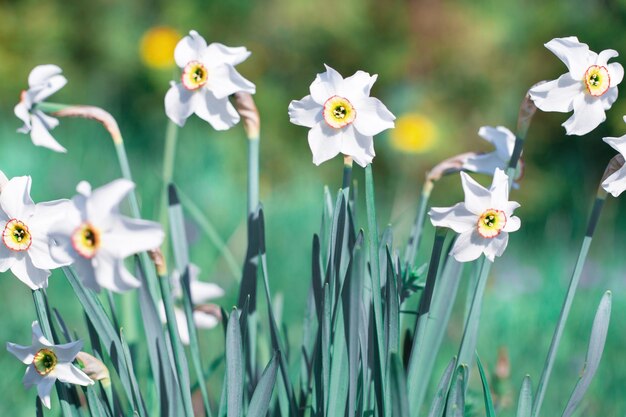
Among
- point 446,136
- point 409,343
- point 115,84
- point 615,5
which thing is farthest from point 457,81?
point 409,343

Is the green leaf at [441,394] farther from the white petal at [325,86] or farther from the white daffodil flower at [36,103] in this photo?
the white daffodil flower at [36,103]

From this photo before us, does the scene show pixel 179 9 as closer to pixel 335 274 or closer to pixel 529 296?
pixel 529 296

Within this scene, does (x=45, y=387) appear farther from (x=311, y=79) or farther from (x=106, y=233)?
(x=311, y=79)

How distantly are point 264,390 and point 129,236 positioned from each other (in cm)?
24

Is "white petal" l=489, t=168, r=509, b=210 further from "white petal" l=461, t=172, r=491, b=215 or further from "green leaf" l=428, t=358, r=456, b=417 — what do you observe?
"green leaf" l=428, t=358, r=456, b=417

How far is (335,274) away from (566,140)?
8.36 ft

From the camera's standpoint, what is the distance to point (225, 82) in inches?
27.5

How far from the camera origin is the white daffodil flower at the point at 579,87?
0.67m

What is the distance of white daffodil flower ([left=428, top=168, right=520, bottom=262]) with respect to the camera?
63 centimetres

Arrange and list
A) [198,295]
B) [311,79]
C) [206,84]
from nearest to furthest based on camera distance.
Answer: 1. [206,84]
2. [198,295]
3. [311,79]

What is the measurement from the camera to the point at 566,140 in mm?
3031

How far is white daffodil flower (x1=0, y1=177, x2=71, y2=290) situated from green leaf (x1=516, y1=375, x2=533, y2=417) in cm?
43

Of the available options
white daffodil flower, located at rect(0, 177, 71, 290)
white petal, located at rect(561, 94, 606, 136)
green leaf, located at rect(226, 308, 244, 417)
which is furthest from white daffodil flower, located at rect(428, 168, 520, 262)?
white daffodil flower, located at rect(0, 177, 71, 290)

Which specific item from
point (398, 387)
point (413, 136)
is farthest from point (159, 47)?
point (398, 387)
